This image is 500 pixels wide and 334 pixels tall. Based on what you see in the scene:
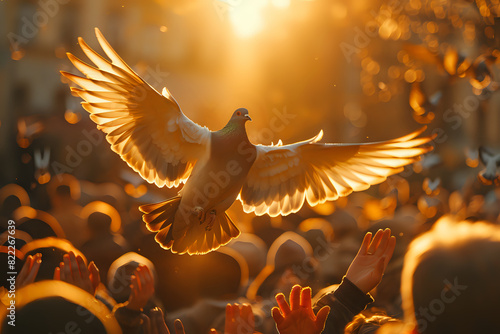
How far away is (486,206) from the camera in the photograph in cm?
203

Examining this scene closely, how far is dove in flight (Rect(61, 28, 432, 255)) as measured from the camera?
987mm

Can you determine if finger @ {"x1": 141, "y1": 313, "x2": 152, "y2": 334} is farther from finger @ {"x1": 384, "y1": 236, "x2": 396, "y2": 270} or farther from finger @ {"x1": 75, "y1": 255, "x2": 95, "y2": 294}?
finger @ {"x1": 384, "y1": 236, "x2": 396, "y2": 270}

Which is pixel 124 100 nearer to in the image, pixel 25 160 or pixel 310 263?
pixel 310 263

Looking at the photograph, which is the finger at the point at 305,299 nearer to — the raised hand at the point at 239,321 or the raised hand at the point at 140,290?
the raised hand at the point at 239,321

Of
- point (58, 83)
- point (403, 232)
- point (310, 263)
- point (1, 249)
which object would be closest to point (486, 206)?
point (403, 232)

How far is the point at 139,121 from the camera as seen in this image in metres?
1.02

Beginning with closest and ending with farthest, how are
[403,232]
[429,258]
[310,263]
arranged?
[429,258] → [310,263] → [403,232]

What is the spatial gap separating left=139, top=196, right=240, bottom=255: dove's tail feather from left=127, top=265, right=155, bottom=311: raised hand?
115 millimetres

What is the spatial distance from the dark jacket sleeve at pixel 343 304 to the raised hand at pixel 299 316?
0.06 metres

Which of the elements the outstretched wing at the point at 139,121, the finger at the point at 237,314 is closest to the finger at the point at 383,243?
the finger at the point at 237,314

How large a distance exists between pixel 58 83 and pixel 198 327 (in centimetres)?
163

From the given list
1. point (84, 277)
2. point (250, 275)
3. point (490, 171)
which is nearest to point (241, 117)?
point (84, 277)

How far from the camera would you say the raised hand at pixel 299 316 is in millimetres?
788

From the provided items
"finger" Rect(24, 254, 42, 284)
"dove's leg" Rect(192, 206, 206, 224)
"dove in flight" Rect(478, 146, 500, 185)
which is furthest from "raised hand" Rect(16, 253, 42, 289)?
"dove in flight" Rect(478, 146, 500, 185)
